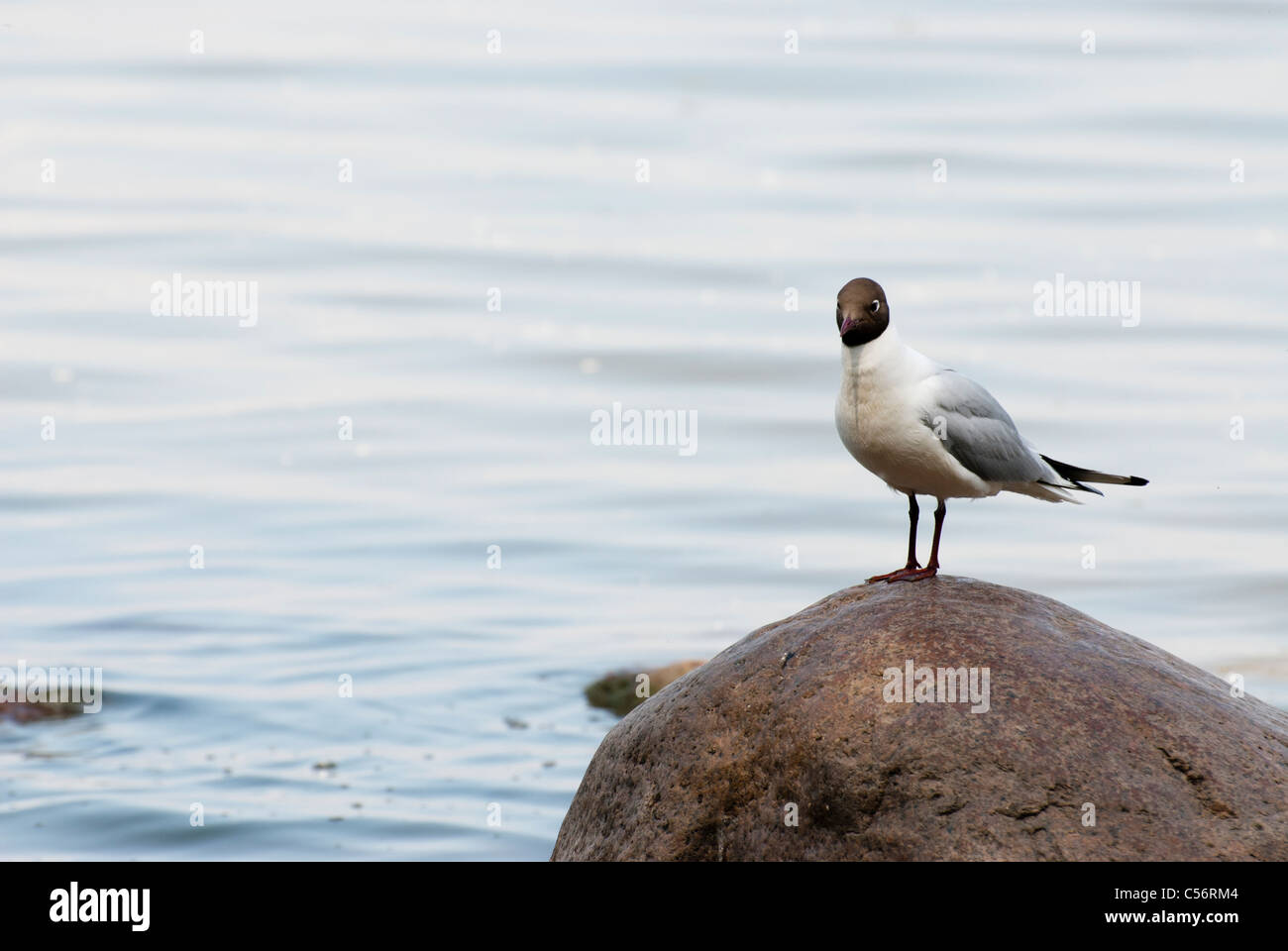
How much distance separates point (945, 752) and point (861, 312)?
6.55ft

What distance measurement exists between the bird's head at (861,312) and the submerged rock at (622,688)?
8117mm

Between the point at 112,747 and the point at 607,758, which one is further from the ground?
the point at 607,758

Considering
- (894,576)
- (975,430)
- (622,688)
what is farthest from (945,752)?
(622,688)

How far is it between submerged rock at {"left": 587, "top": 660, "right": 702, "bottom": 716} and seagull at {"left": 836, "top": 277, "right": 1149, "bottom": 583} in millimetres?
7737

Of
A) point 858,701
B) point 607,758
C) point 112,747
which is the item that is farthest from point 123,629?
point 858,701

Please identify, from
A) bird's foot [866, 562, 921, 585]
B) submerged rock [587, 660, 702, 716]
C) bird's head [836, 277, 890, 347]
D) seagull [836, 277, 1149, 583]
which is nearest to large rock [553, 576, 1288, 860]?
bird's foot [866, 562, 921, 585]

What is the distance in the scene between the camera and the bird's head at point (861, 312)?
7.73 metres

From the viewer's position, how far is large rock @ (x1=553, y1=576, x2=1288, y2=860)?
23.1 feet

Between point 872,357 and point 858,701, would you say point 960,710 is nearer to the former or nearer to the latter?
point 858,701

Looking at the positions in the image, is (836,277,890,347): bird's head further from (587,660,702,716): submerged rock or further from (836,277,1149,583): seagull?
(587,660,702,716): submerged rock

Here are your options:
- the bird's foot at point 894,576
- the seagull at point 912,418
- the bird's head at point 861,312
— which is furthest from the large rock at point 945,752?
the bird's head at point 861,312

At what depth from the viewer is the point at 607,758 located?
8.22 m

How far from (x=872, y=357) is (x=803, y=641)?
1.34 meters
